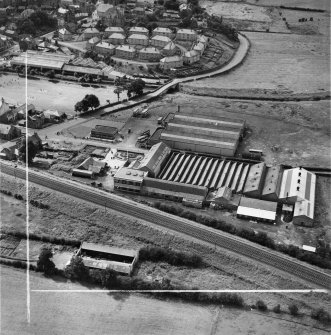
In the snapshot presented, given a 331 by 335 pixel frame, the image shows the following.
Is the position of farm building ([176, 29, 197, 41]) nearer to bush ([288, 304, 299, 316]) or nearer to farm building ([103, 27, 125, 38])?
farm building ([103, 27, 125, 38])

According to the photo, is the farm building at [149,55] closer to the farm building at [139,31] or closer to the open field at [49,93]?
the farm building at [139,31]

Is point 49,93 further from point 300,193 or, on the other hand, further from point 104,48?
point 300,193

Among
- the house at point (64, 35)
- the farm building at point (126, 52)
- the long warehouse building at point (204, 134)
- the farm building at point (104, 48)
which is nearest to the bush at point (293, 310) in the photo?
the long warehouse building at point (204, 134)

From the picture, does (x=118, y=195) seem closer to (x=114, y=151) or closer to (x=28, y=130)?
(x=114, y=151)

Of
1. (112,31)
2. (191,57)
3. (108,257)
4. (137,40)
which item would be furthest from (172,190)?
(112,31)

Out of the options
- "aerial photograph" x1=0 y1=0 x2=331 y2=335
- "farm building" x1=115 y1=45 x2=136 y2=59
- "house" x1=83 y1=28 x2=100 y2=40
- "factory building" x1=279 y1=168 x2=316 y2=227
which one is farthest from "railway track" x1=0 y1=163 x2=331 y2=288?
"house" x1=83 y1=28 x2=100 y2=40

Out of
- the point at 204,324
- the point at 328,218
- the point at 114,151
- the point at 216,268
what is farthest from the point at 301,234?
the point at 114,151
